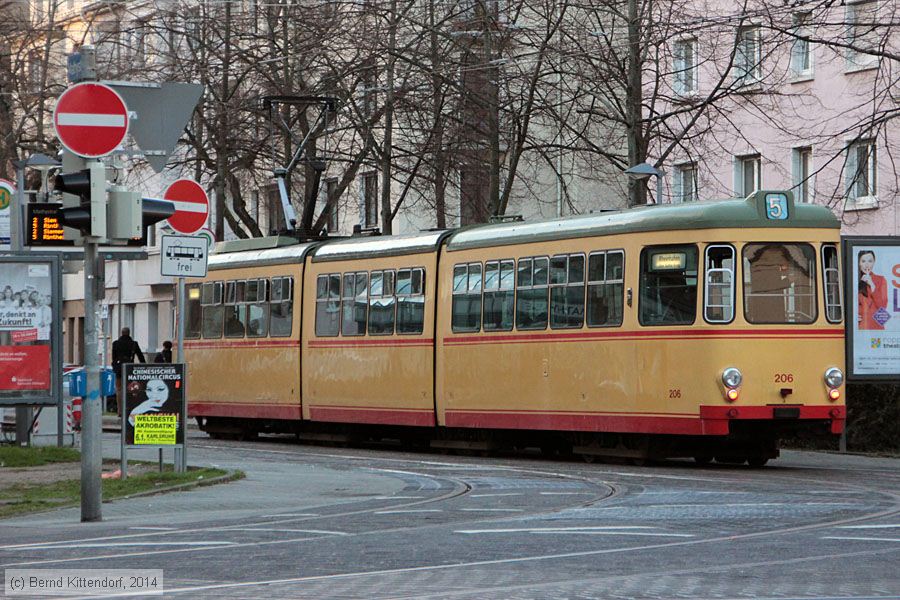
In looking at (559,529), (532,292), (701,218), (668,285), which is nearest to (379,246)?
(532,292)

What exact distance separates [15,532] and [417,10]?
24767 mm

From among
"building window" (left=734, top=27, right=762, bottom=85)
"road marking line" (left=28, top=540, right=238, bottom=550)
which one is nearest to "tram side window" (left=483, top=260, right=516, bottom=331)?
"building window" (left=734, top=27, right=762, bottom=85)

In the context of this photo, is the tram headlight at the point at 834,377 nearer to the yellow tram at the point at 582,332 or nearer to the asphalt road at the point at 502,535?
the yellow tram at the point at 582,332

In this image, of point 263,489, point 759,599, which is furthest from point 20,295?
point 759,599

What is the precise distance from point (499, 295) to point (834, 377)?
498 cm

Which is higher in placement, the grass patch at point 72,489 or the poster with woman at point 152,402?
the poster with woman at point 152,402

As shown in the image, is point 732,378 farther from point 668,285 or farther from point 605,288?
point 605,288

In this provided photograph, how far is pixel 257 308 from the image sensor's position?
3200 centimetres

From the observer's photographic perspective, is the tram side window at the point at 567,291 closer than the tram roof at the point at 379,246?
Yes

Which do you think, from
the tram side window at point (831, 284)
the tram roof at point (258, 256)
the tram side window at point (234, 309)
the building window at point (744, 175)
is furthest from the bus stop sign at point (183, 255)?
the building window at point (744, 175)

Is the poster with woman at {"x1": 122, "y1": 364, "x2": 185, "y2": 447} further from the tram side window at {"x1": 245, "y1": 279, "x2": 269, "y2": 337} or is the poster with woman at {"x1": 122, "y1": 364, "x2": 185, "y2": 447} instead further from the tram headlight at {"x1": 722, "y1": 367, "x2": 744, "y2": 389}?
the tram side window at {"x1": 245, "y1": 279, "x2": 269, "y2": 337}

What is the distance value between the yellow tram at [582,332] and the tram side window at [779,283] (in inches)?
0.8

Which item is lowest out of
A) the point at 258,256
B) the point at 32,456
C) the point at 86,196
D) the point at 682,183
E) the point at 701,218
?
A: the point at 32,456

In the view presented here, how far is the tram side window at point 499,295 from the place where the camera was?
25500 mm
